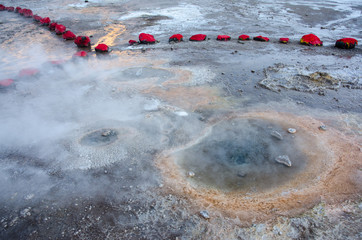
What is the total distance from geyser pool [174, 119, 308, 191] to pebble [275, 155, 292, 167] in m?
0.04

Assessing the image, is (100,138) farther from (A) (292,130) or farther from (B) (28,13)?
(B) (28,13)

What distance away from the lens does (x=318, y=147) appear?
170 inches

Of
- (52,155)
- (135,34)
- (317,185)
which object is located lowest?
(317,185)

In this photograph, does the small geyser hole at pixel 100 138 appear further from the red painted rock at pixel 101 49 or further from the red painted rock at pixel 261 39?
the red painted rock at pixel 261 39

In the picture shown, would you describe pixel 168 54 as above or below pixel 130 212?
above

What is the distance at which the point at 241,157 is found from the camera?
411 centimetres

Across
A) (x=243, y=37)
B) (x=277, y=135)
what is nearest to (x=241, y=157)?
(x=277, y=135)

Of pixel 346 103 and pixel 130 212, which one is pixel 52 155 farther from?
pixel 346 103

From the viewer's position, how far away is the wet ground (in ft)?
9.96

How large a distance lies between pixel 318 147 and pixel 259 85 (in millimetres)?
→ 2772

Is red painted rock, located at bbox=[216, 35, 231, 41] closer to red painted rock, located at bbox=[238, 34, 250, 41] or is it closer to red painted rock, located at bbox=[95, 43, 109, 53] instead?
red painted rock, located at bbox=[238, 34, 250, 41]

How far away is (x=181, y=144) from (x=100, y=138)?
1527 mm

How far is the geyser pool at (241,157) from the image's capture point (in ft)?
12.0

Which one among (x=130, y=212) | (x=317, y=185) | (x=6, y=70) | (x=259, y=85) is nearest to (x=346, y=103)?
(x=259, y=85)
